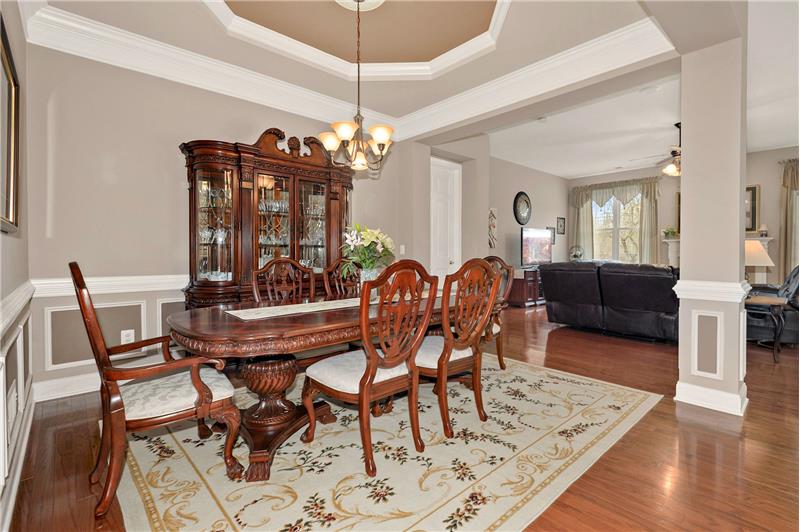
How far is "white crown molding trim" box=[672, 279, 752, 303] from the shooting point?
2.57m

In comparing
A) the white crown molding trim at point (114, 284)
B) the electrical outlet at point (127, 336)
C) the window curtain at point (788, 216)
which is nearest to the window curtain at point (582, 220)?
the window curtain at point (788, 216)

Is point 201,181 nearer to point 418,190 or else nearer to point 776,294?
point 418,190

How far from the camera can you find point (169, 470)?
193 cm

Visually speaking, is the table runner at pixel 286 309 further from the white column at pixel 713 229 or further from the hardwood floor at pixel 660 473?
the white column at pixel 713 229

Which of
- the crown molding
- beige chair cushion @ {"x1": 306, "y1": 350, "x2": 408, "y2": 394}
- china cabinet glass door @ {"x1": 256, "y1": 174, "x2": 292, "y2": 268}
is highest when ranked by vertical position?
the crown molding

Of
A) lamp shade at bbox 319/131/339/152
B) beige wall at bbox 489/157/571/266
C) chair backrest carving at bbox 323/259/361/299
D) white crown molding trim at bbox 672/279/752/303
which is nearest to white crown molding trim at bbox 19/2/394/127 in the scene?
lamp shade at bbox 319/131/339/152

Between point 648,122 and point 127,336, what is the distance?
6.84m

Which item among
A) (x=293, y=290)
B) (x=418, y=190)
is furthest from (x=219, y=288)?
(x=418, y=190)

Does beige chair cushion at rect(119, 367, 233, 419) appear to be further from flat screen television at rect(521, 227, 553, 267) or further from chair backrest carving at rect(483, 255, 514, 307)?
flat screen television at rect(521, 227, 553, 267)

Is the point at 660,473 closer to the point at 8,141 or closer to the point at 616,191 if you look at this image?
the point at 8,141

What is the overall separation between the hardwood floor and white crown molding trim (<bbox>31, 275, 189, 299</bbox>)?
0.79m

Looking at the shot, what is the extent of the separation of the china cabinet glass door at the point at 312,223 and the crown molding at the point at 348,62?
1.11 m

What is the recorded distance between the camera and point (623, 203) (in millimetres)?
8820

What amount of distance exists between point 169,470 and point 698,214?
11.7ft
